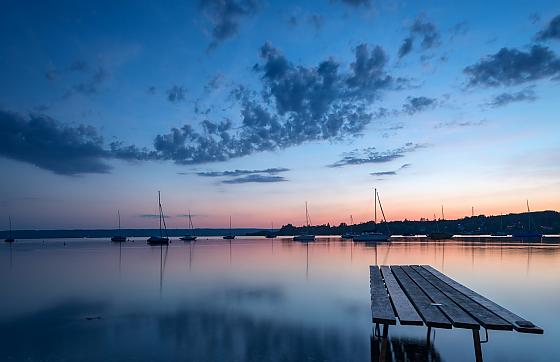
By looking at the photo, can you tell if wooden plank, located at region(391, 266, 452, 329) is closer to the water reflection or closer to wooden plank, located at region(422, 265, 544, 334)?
wooden plank, located at region(422, 265, 544, 334)

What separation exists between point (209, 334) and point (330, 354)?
5474mm

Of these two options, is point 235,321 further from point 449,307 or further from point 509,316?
point 509,316

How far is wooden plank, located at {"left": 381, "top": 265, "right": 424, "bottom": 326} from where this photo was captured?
9.25 metres

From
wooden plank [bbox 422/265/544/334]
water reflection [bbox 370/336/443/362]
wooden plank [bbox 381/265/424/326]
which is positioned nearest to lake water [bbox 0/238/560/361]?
water reflection [bbox 370/336/443/362]

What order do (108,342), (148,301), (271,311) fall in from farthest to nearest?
(148,301), (271,311), (108,342)

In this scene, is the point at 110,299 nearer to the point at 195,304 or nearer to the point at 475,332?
the point at 195,304

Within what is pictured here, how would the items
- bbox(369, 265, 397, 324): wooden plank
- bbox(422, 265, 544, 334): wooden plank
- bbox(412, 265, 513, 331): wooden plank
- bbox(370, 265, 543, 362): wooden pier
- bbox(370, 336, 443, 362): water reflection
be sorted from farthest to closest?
bbox(370, 336, 443, 362): water reflection, bbox(369, 265, 397, 324): wooden plank, bbox(370, 265, 543, 362): wooden pier, bbox(412, 265, 513, 331): wooden plank, bbox(422, 265, 544, 334): wooden plank

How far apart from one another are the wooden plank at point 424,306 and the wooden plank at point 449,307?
13 cm

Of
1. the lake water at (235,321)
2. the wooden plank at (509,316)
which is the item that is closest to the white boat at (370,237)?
the lake water at (235,321)

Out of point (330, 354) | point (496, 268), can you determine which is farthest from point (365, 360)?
point (496, 268)

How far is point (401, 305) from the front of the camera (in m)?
11.0

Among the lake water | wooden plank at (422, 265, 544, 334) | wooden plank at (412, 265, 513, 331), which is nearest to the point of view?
wooden plank at (422, 265, 544, 334)

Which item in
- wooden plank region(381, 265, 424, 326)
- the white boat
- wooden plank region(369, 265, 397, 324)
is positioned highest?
wooden plank region(381, 265, 424, 326)

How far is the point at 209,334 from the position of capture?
1702 centimetres
